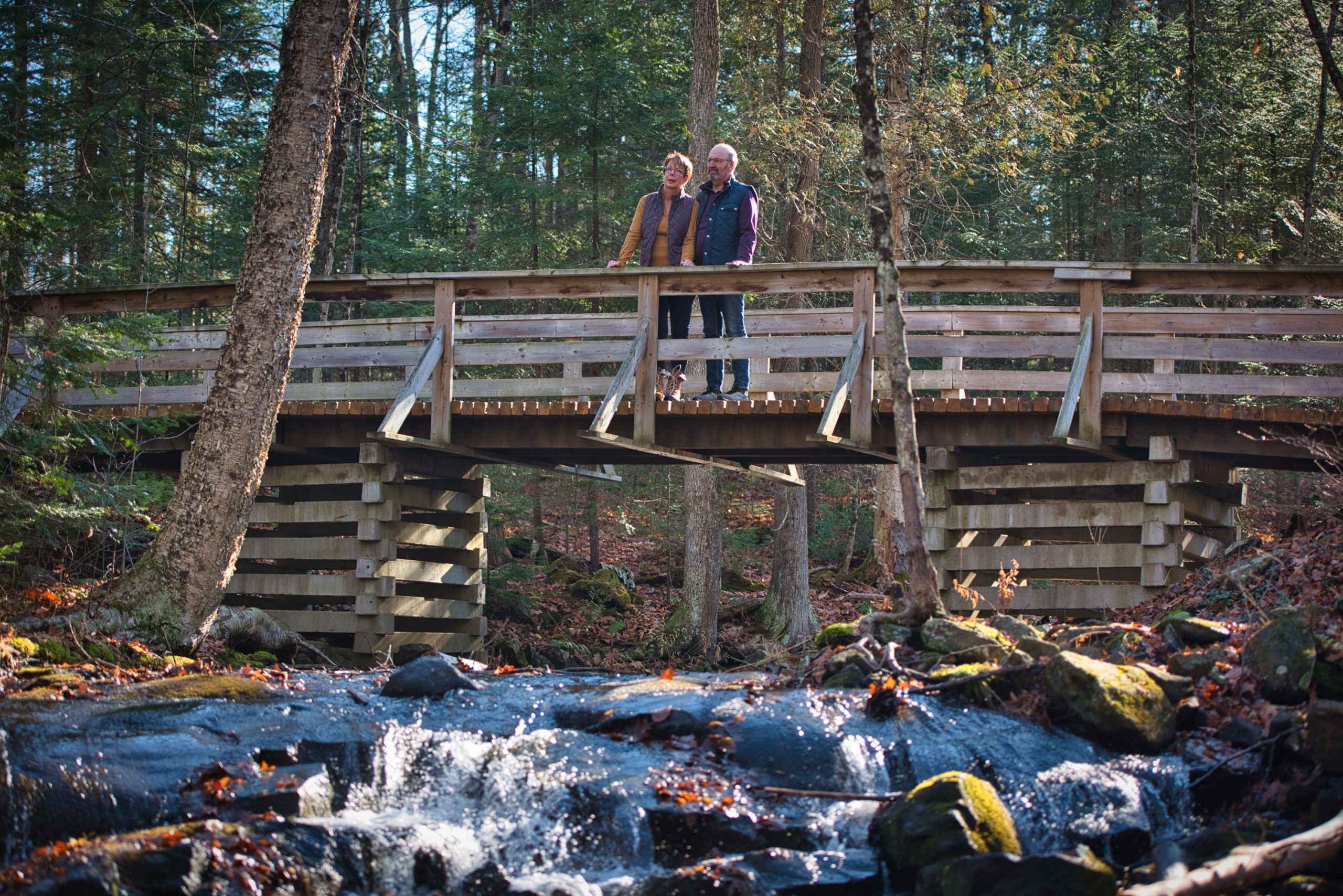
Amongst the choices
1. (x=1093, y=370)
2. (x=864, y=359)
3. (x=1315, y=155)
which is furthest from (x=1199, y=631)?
(x=1315, y=155)

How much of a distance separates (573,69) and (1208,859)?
15584mm

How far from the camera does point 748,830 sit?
5.55 m

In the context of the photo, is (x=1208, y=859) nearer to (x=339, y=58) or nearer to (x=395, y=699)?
(x=395, y=699)

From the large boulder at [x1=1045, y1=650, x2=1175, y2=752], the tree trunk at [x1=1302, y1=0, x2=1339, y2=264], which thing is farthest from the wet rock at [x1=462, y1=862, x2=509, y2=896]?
the tree trunk at [x1=1302, y1=0, x2=1339, y2=264]

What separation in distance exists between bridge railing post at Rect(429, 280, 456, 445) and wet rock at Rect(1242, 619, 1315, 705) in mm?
7380

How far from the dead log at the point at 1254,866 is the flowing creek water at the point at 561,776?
3.45 ft

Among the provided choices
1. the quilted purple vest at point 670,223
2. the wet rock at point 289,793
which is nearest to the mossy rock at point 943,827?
the wet rock at point 289,793

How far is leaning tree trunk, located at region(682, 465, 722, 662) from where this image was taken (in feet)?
48.9

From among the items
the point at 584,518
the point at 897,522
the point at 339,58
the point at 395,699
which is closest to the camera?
the point at 395,699

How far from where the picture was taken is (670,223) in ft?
37.2

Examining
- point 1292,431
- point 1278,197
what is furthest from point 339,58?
point 1278,197

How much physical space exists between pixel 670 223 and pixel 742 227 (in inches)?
28.5

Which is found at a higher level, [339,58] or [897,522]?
[339,58]

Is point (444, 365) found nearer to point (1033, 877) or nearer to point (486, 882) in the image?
point (486, 882)
